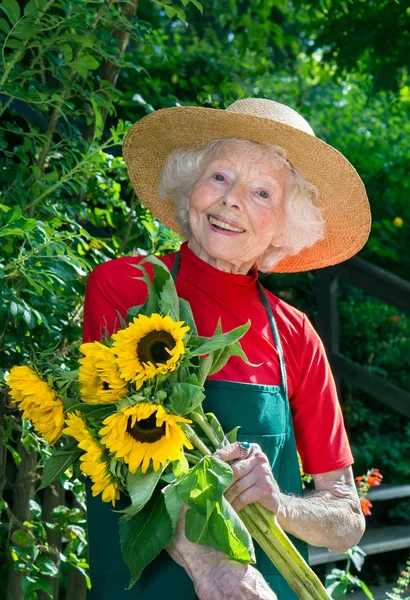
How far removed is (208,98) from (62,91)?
1060 mm

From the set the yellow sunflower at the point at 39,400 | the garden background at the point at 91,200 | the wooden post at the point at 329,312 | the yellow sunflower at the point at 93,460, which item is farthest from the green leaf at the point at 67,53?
the wooden post at the point at 329,312

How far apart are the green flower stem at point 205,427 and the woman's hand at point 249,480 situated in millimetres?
34

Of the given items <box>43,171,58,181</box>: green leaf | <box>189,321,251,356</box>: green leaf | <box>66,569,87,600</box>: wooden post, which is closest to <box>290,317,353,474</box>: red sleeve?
<box>189,321,251,356</box>: green leaf

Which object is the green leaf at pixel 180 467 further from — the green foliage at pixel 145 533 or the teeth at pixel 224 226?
the teeth at pixel 224 226

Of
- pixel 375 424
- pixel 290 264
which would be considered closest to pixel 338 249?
pixel 290 264

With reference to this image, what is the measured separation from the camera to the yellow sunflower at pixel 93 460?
1.81 m

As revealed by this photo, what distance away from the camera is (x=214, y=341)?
6.15 ft

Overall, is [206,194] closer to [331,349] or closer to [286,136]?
[286,136]

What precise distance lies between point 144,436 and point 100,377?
0.17 m

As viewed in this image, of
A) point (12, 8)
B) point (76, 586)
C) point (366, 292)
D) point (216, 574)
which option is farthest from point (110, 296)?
point (366, 292)

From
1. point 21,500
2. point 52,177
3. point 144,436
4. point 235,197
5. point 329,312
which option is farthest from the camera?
point 329,312

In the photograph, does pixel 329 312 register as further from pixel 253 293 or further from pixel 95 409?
pixel 95 409

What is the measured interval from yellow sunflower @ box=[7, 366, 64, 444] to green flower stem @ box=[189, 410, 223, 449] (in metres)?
0.27

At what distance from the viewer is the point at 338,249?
276 cm
